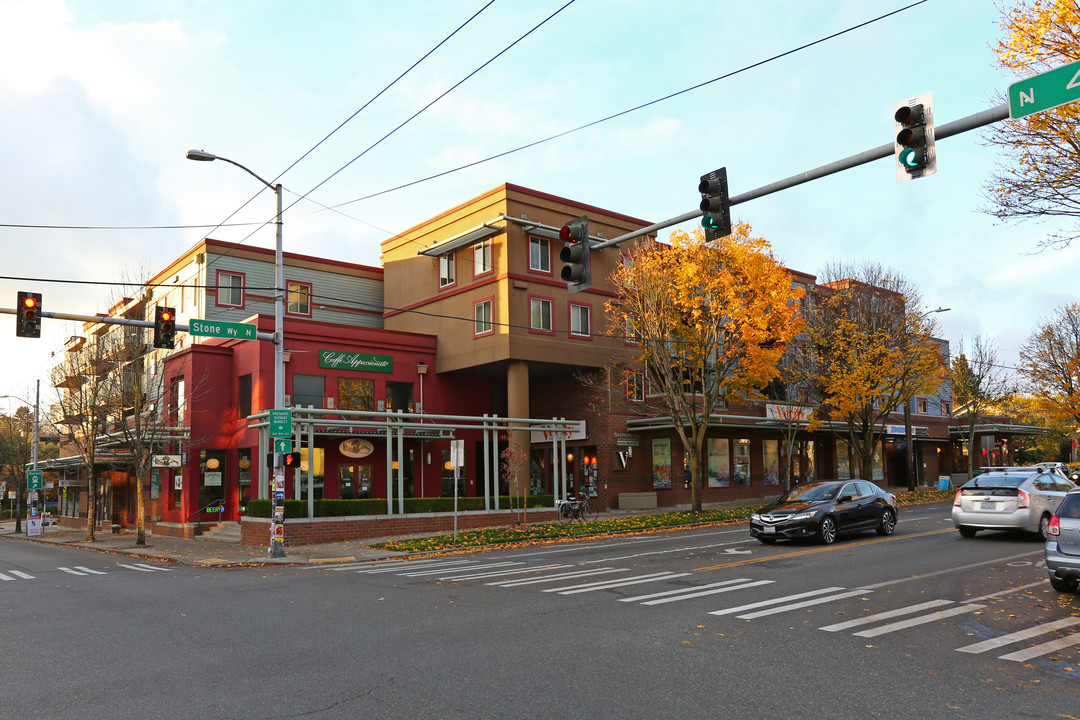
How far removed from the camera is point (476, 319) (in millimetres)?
35000

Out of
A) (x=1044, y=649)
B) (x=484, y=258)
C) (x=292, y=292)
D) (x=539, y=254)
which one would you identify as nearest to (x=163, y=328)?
(x=484, y=258)

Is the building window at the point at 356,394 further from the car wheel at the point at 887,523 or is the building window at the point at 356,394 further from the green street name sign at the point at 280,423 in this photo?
the car wheel at the point at 887,523

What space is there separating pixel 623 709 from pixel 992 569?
1070 cm

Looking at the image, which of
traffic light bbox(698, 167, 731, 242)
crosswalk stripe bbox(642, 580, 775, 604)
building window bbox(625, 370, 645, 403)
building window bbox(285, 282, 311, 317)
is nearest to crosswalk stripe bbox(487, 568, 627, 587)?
crosswalk stripe bbox(642, 580, 775, 604)

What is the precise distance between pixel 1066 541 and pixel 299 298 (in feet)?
119

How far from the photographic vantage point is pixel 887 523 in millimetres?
19891

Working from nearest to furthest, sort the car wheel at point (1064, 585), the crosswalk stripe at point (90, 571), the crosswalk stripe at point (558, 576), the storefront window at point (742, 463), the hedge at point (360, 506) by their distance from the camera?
the car wheel at point (1064, 585) < the crosswalk stripe at point (558, 576) < the crosswalk stripe at point (90, 571) < the hedge at point (360, 506) < the storefront window at point (742, 463)

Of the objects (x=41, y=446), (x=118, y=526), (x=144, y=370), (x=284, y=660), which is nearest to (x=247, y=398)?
(x=144, y=370)

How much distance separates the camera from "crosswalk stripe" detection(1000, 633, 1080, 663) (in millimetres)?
7742

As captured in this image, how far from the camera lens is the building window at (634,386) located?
32.7 m

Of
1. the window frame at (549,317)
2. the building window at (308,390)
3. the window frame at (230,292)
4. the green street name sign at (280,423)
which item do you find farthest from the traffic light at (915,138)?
the window frame at (230,292)

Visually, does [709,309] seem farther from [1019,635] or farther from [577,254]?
[1019,635]

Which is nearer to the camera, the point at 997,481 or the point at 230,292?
the point at 997,481

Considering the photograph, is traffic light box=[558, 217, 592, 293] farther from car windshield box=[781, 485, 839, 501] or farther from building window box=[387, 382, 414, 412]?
building window box=[387, 382, 414, 412]
